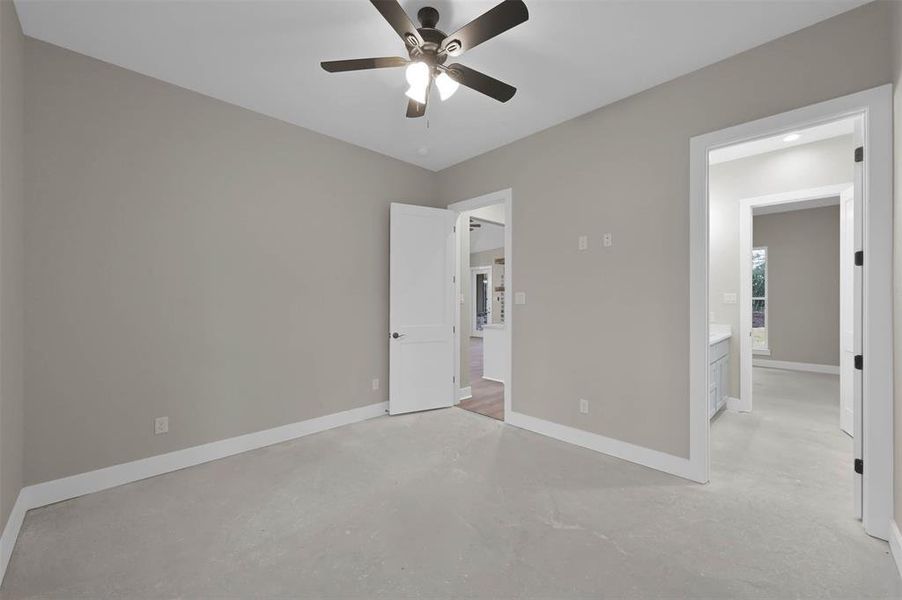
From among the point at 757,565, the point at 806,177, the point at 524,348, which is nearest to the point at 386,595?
the point at 757,565

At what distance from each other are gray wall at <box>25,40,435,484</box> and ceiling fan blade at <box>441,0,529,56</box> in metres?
2.07

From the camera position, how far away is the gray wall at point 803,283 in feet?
20.8

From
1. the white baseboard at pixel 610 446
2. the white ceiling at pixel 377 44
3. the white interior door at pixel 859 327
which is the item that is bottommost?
the white baseboard at pixel 610 446

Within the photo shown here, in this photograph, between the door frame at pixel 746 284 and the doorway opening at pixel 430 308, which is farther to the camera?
the door frame at pixel 746 284

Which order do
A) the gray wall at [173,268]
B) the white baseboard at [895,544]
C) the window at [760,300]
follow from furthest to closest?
1. the window at [760,300]
2. the gray wall at [173,268]
3. the white baseboard at [895,544]

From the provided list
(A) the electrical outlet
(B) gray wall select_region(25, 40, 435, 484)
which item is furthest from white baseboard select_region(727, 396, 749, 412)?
(A) the electrical outlet

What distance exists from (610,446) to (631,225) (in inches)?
69.6

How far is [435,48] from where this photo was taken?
2.03m

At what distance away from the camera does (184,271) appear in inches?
111

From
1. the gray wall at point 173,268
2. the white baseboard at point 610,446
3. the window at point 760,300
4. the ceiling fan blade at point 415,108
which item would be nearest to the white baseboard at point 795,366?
the window at point 760,300

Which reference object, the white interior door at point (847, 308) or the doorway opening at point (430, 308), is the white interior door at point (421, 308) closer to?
the doorway opening at point (430, 308)

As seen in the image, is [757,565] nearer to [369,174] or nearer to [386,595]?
[386,595]

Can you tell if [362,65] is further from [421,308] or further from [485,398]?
[485,398]

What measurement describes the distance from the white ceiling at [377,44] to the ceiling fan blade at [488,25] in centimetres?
27
